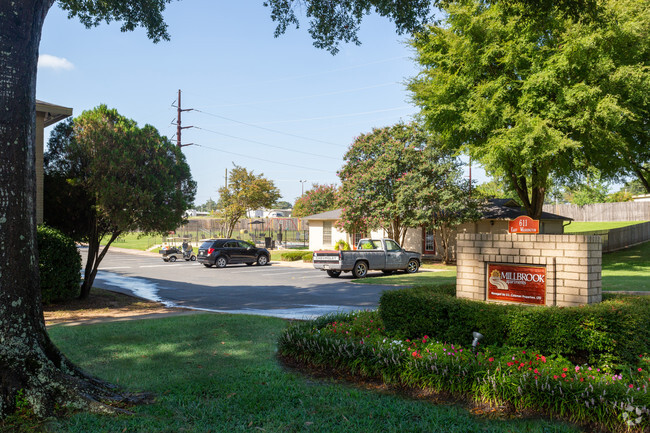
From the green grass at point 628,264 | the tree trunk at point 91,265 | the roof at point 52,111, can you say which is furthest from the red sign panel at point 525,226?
the green grass at point 628,264

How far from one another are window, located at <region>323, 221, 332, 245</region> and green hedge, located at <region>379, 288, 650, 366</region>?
102ft

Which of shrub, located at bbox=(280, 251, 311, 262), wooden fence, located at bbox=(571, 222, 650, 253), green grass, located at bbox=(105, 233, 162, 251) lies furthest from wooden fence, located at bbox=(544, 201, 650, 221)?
green grass, located at bbox=(105, 233, 162, 251)

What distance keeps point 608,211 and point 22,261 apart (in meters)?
58.6

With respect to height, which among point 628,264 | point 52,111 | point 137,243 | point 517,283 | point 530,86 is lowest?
point 628,264

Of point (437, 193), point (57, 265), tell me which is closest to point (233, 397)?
point (57, 265)

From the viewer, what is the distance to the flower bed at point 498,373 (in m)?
4.21

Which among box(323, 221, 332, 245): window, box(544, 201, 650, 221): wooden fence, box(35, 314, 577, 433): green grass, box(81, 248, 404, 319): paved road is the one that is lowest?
box(81, 248, 404, 319): paved road

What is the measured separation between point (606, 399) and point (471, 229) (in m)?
26.4

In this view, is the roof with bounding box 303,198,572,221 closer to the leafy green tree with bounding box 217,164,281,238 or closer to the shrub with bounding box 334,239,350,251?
the shrub with bounding box 334,239,350,251

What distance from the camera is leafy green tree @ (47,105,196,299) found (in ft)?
43.0

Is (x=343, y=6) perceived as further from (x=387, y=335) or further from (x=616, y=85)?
(x=616, y=85)

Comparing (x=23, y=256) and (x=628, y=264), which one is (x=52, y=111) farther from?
(x=628, y=264)

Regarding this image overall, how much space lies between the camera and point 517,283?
6434 mm

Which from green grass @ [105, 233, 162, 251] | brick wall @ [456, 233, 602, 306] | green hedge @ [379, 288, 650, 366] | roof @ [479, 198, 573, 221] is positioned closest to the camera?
green hedge @ [379, 288, 650, 366]
